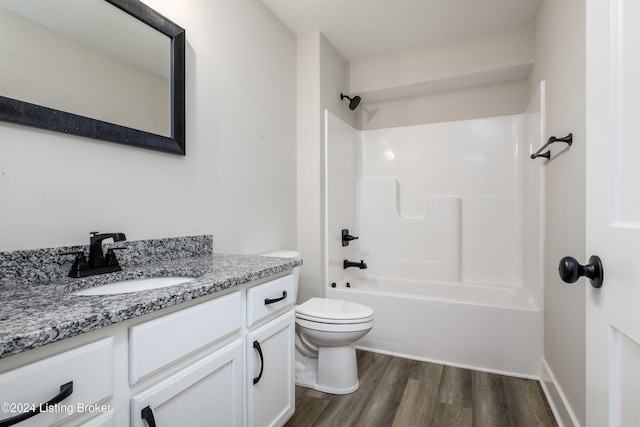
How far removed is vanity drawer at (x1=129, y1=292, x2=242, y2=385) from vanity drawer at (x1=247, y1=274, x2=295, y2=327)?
0.23 feet

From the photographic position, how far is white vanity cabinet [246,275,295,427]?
4.08 feet

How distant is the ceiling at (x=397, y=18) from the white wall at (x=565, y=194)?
32 cm

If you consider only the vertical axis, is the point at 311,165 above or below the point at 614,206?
above

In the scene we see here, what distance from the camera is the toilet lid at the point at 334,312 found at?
1.85m

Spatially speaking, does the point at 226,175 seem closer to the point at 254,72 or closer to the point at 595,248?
the point at 254,72

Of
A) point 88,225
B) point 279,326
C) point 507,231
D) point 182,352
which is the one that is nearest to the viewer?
point 182,352

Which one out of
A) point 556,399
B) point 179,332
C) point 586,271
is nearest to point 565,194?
point 556,399

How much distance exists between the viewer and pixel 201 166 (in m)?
1.70

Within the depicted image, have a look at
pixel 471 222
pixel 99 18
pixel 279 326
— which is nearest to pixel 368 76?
Answer: pixel 471 222

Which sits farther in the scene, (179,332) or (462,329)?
(462,329)

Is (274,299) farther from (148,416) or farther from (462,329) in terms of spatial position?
(462,329)

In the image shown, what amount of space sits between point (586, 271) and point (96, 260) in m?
1.45

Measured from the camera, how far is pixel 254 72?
2127 millimetres

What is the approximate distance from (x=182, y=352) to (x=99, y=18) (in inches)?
51.1
